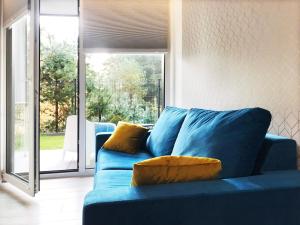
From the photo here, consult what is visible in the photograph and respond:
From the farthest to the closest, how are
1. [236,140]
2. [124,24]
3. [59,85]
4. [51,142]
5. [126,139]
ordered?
[51,142]
[59,85]
[124,24]
[126,139]
[236,140]

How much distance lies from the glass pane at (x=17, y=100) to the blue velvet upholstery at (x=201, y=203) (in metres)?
2.48

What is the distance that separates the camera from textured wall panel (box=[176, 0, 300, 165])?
6.22 feet

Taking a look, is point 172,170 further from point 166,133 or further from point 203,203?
point 166,133

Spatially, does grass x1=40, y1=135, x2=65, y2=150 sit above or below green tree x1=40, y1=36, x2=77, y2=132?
below

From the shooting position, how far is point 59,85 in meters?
4.07

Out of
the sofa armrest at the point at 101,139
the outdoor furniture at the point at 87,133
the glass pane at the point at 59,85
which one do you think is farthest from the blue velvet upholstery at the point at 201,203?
the glass pane at the point at 59,85

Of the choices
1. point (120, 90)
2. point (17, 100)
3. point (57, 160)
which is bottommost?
point (57, 160)

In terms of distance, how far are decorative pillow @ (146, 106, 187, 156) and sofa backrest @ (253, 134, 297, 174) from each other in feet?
3.40

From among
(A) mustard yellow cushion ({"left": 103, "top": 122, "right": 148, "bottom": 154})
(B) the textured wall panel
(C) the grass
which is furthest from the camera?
(C) the grass

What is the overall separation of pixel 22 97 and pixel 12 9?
102cm

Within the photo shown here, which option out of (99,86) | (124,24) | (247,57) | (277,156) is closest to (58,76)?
(99,86)

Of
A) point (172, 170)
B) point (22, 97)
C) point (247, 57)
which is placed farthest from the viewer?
point (22, 97)

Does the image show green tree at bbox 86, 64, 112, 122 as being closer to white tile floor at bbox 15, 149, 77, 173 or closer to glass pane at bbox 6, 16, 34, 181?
white tile floor at bbox 15, 149, 77, 173

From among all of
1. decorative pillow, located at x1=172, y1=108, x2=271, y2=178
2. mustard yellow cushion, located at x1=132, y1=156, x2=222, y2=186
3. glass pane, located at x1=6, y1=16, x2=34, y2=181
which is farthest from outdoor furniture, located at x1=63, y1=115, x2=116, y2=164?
mustard yellow cushion, located at x1=132, y1=156, x2=222, y2=186
